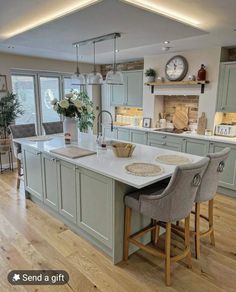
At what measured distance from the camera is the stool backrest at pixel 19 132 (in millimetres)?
4113

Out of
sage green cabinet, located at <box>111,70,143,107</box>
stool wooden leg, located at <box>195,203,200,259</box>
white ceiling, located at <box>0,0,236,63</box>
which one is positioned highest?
white ceiling, located at <box>0,0,236,63</box>

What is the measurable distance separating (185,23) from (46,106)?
13.9 feet

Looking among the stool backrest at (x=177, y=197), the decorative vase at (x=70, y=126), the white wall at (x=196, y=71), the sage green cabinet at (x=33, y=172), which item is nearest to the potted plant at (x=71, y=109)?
the decorative vase at (x=70, y=126)

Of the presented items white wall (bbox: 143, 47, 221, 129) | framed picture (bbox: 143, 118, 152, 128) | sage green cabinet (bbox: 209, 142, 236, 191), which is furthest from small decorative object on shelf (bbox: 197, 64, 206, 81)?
framed picture (bbox: 143, 118, 152, 128)

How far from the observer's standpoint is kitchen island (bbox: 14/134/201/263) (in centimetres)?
221

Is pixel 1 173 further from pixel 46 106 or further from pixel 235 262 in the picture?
pixel 235 262

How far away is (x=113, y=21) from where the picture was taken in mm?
2428

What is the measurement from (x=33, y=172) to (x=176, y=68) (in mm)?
3278

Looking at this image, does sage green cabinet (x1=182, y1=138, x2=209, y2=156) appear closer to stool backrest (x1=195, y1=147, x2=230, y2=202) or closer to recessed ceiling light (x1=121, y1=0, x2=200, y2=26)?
stool backrest (x1=195, y1=147, x2=230, y2=202)

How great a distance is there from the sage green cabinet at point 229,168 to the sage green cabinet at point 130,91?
2122 mm

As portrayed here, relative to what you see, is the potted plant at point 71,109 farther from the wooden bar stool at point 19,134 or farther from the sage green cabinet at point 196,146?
the sage green cabinet at point 196,146

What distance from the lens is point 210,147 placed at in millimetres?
4020

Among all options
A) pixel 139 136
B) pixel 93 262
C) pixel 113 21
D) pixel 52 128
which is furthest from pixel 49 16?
pixel 139 136

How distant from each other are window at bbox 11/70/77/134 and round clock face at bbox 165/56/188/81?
220 centimetres
